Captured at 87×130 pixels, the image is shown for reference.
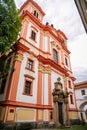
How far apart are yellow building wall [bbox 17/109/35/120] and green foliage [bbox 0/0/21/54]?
247 inches

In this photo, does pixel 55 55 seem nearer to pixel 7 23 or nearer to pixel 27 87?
pixel 27 87

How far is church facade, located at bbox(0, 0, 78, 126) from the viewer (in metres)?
11.4

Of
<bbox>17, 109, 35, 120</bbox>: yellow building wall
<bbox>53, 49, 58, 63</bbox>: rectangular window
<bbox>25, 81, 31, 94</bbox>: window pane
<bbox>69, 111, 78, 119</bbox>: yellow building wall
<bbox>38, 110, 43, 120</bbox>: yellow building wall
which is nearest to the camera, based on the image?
<bbox>17, 109, 35, 120</bbox>: yellow building wall

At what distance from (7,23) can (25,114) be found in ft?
30.0

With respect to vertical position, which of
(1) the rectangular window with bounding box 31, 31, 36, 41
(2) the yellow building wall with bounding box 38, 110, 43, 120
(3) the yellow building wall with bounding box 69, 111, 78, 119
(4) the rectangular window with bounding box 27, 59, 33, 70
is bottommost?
(3) the yellow building wall with bounding box 69, 111, 78, 119

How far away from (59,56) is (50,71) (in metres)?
5.87

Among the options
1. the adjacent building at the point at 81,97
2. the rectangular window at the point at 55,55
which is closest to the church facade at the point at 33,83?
the rectangular window at the point at 55,55

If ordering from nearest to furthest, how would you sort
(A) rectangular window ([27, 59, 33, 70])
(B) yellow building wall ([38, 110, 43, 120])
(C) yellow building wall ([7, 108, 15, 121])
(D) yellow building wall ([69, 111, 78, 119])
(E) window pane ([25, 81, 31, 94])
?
(C) yellow building wall ([7, 108, 15, 121]) < (B) yellow building wall ([38, 110, 43, 120]) < (E) window pane ([25, 81, 31, 94]) < (A) rectangular window ([27, 59, 33, 70]) < (D) yellow building wall ([69, 111, 78, 119])

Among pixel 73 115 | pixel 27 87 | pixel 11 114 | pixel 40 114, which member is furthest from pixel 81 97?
→ pixel 11 114

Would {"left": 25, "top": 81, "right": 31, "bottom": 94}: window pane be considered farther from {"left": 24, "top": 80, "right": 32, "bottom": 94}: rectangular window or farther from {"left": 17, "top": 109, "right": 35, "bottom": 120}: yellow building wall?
{"left": 17, "top": 109, "right": 35, "bottom": 120}: yellow building wall

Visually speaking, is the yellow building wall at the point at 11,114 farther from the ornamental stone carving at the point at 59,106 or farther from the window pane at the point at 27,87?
the ornamental stone carving at the point at 59,106

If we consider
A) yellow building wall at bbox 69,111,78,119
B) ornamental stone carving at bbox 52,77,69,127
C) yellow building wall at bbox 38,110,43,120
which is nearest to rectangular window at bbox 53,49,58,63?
ornamental stone carving at bbox 52,77,69,127

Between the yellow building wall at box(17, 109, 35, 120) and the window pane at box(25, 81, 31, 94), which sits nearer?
the yellow building wall at box(17, 109, 35, 120)

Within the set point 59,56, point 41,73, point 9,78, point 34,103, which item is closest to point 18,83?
point 9,78
